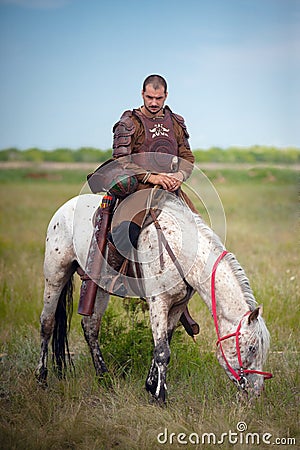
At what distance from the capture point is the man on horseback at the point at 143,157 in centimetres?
505

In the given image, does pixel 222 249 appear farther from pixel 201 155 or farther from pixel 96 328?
pixel 201 155

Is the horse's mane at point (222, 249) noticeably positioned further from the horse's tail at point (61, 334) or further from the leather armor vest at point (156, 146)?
the horse's tail at point (61, 334)

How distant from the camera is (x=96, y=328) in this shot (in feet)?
19.9

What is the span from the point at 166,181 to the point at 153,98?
25.5 inches

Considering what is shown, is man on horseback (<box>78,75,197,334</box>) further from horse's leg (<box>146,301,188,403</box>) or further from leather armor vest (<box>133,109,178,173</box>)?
horse's leg (<box>146,301,188,403</box>)

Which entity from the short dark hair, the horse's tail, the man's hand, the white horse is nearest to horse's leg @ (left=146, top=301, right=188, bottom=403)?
the white horse

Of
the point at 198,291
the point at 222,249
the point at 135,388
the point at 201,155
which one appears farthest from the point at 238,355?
the point at 201,155

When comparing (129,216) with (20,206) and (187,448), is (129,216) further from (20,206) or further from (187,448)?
(20,206)

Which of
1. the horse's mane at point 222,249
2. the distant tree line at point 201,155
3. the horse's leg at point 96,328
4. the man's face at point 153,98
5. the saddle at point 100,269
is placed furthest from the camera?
the distant tree line at point 201,155

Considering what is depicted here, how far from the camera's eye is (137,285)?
17.3ft

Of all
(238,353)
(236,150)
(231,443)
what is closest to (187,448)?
(231,443)

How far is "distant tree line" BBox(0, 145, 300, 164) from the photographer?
29094 millimetres

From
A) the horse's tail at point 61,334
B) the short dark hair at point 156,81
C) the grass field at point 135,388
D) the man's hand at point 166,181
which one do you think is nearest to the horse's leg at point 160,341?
the grass field at point 135,388

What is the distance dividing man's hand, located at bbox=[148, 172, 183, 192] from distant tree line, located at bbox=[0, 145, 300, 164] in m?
21.6
